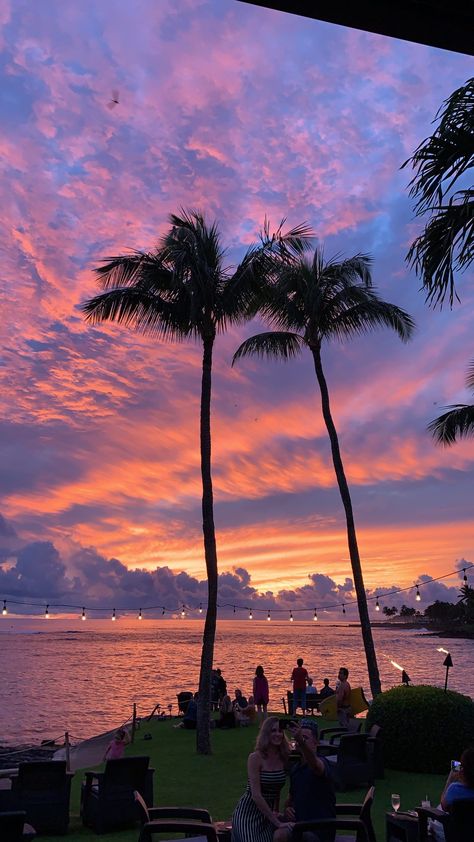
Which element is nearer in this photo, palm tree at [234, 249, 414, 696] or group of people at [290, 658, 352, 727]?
group of people at [290, 658, 352, 727]

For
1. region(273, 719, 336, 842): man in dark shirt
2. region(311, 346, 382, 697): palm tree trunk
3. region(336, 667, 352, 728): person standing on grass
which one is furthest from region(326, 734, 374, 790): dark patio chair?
region(311, 346, 382, 697): palm tree trunk

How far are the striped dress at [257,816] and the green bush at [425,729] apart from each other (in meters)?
7.02

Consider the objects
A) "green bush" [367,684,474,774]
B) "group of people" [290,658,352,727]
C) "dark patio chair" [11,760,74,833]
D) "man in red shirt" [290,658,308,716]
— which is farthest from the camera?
"man in red shirt" [290,658,308,716]

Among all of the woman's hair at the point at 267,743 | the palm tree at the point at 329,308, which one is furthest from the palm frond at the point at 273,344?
the woman's hair at the point at 267,743

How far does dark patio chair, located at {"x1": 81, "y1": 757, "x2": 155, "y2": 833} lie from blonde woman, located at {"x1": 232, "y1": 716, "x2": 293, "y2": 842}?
126 inches

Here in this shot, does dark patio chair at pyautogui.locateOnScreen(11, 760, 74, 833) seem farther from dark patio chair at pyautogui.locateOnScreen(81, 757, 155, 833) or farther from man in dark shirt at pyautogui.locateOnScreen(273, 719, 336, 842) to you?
man in dark shirt at pyautogui.locateOnScreen(273, 719, 336, 842)

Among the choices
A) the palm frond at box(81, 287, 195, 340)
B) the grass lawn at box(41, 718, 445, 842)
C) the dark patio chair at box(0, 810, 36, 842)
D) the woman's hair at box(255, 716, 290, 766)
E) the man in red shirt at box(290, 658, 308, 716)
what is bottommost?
the grass lawn at box(41, 718, 445, 842)

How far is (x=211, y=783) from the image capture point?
1184 centimetres

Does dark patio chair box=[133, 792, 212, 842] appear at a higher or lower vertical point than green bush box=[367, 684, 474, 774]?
lower

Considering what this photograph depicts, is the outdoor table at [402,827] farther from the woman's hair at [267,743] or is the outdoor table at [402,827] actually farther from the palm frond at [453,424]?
the palm frond at [453,424]

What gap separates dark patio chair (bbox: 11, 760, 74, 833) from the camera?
896 centimetres

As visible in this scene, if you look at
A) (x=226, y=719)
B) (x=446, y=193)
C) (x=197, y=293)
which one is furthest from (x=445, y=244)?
(x=226, y=719)

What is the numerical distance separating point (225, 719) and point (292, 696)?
3.62 metres

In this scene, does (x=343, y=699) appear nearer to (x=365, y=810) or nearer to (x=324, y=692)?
(x=324, y=692)
